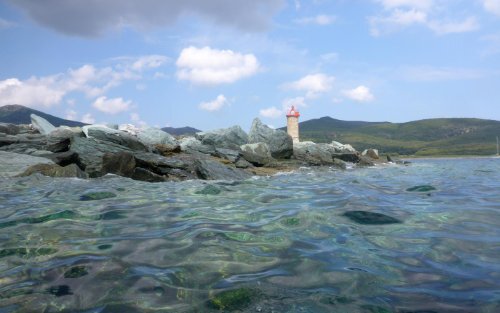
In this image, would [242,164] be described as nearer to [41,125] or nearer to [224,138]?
[224,138]

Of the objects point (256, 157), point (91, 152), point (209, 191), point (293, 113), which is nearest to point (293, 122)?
point (293, 113)

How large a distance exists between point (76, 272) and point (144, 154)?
12008mm

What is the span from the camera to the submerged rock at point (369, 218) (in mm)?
5848

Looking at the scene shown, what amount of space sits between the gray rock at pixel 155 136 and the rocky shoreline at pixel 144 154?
0.06 meters

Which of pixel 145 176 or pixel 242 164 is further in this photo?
pixel 242 164

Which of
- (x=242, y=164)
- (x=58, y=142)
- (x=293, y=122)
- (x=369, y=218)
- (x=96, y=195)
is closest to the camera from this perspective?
(x=369, y=218)

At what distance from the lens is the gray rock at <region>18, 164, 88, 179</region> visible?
12102 mm

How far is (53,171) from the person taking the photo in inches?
475

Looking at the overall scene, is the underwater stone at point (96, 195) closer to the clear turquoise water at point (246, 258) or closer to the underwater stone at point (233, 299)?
the clear turquoise water at point (246, 258)

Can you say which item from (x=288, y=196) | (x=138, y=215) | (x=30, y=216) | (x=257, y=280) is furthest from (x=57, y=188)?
(x=257, y=280)

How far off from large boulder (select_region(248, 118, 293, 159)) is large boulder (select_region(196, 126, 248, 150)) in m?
1.01

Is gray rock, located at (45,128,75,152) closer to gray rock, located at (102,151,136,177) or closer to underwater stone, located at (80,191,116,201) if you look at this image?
gray rock, located at (102,151,136,177)

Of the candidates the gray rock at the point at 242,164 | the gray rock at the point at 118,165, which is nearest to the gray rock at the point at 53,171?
the gray rock at the point at 118,165

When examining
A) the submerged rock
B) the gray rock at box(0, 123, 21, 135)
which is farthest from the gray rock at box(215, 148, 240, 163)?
the submerged rock
